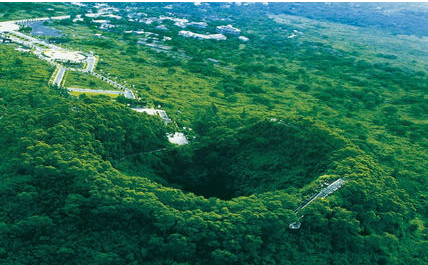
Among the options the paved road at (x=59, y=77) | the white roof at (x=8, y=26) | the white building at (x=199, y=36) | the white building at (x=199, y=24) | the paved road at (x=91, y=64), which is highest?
the paved road at (x=59, y=77)

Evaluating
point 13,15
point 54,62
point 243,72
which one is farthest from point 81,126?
point 13,15

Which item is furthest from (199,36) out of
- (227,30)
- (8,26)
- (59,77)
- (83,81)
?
(59,77)

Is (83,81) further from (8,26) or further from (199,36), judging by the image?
(199,36)

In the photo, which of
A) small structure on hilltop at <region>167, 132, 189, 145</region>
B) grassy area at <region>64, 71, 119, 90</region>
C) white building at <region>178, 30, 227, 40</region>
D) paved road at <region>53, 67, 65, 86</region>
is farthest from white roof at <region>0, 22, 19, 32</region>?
small structure on hilltop at <region>167, 132, 189, 145</region>

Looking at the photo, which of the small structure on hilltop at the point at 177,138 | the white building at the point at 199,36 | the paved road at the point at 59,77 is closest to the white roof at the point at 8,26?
the paved road at the point at 59,77

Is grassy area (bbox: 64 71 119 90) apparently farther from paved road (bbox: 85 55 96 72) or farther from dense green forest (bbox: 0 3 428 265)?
paved road (bbox: 85 55 96 72)

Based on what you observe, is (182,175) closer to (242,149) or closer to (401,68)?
(242,149)

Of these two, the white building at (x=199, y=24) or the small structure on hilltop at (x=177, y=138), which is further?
the white building at (x=199, y=24)

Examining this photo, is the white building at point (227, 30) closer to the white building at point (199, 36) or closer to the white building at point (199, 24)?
the white building at point (199, 24)
